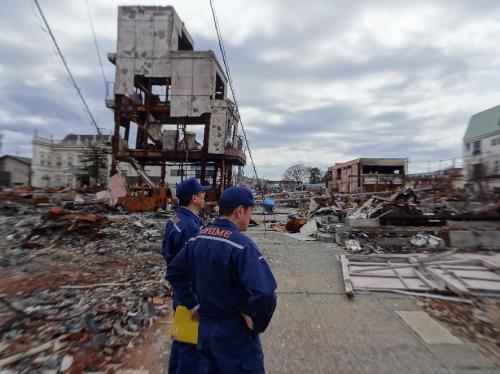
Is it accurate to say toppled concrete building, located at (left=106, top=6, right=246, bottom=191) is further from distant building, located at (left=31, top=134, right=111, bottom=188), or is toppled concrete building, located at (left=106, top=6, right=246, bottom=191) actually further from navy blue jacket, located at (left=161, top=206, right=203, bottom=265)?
distant building, located at (left=31, top=134, right=111, bottom=188)

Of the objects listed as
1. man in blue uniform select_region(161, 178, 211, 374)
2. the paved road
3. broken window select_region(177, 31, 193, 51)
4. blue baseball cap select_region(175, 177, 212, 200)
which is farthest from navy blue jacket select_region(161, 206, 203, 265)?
broken window select_region(177, 31, 193, 51)

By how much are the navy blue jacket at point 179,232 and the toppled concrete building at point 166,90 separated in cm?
2366

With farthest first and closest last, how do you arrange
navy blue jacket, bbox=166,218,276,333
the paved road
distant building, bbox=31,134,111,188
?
distant building, bbox=31,134,111,188, the paved road, navy blue jacket, bbox=166,218,276,333

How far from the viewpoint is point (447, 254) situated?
786 cm

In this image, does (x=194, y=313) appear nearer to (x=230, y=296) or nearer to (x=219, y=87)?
(x=230, y=296)

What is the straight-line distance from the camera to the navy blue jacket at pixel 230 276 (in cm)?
192

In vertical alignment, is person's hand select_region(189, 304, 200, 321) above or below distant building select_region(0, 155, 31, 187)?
below

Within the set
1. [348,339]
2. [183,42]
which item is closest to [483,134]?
[183,42]

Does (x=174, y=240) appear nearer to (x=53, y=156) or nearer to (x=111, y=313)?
(x=111, y=313)

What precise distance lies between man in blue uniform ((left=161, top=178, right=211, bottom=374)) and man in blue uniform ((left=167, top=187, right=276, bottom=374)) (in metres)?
0.29

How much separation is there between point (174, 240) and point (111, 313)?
2.43 meters

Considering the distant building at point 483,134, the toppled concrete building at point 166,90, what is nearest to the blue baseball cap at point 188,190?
the toppled concrete building at point 166,90

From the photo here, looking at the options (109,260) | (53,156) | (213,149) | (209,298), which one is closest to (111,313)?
(209,298)

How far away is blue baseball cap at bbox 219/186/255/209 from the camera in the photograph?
2215 millimetres
